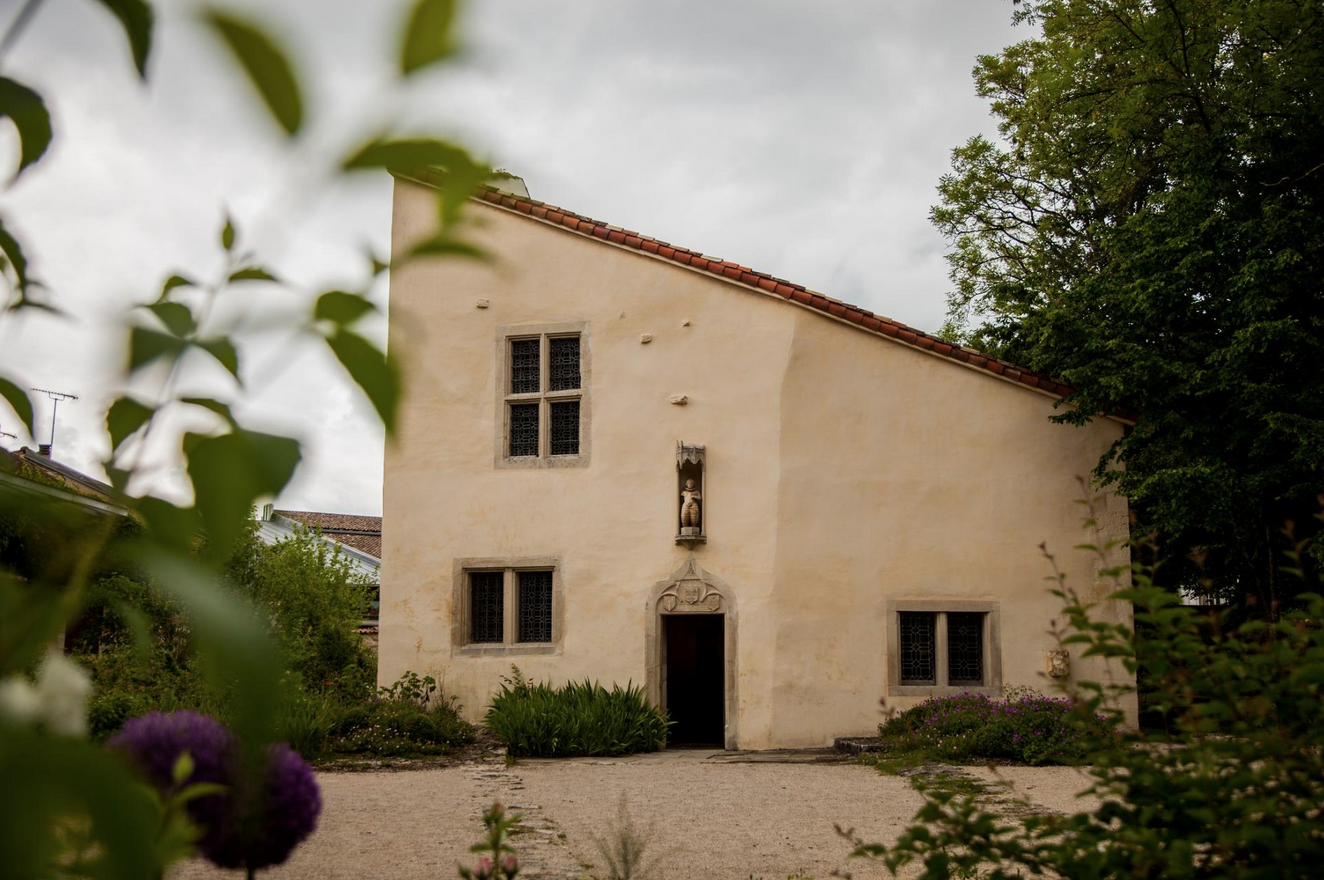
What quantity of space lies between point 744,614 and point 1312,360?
614 cm

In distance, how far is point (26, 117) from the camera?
63 cm

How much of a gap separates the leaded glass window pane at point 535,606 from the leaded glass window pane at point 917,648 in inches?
155

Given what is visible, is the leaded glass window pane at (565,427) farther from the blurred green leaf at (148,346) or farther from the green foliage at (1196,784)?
the blurred green leaf at (148,346)

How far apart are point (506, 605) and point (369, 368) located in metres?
12.3

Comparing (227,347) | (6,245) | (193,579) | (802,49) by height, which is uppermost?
(802,49)

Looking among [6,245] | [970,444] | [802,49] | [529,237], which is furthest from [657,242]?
[6,245]

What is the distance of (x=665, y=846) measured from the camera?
6.35 m

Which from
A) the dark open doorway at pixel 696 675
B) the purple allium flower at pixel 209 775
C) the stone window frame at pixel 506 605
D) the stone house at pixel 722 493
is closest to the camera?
the purple allium flower at pixel 209 775

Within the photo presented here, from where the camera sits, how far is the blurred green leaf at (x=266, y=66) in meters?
0.39

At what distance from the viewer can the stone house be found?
39.0ft

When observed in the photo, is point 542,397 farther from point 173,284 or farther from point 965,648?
point 173,284

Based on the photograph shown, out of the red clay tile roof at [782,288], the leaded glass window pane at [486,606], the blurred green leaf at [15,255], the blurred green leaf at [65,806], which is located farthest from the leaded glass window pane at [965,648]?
the blurred green leaf at [65,806]

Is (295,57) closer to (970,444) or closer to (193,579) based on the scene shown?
(193,579)

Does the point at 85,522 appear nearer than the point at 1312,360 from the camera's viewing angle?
Yes
